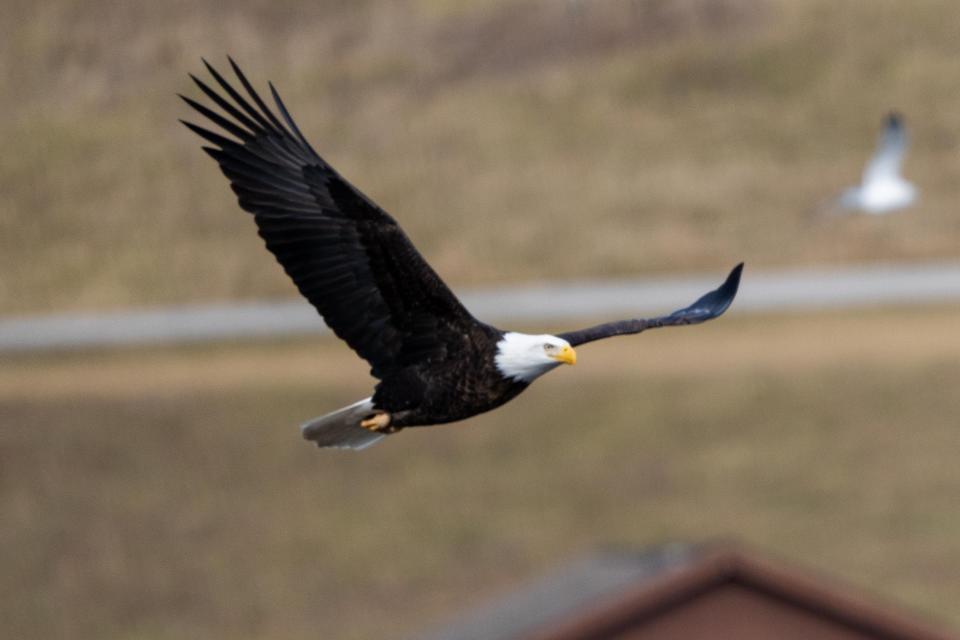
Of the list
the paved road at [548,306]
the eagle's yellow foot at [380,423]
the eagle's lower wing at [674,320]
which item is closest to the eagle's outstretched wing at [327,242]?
the eagle's yellow foot at [380,423]

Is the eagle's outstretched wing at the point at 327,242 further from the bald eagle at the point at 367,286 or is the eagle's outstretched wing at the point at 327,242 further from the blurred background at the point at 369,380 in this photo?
the blurred background at the point at 369,380

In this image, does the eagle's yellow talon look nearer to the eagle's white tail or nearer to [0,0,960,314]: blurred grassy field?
the eagle's white tail

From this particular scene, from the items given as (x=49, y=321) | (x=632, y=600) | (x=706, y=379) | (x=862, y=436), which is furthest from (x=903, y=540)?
(x=49, y=321)

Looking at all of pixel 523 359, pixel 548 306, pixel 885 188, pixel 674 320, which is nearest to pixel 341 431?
pixel 523 359

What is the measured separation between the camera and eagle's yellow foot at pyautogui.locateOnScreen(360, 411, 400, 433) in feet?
30.5

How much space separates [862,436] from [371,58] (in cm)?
1659

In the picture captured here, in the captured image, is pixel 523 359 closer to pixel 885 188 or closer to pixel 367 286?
pixel 367 286

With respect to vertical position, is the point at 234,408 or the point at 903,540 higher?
the point at 234,408

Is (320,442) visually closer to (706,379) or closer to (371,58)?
(706,379)

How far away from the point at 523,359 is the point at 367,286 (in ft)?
3.27

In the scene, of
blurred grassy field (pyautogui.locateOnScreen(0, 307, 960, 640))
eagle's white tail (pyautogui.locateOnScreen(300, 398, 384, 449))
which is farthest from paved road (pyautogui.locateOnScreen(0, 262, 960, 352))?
eagle's white tail (pyautogui.locateOnScreen(300, 398, 384, 449))

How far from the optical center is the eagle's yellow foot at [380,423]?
366 inches

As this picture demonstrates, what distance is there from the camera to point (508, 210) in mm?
37156

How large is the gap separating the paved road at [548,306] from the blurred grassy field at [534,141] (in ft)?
2.00
